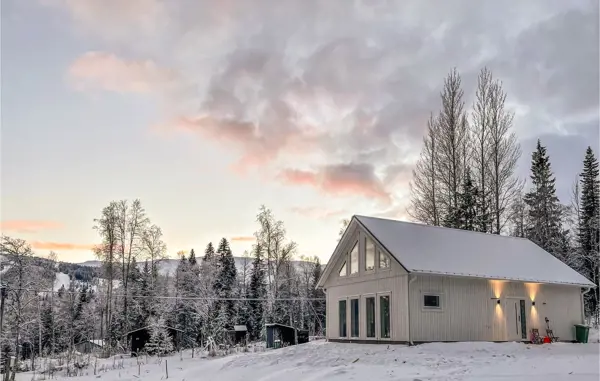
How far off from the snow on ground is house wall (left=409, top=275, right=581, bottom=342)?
42.1 inches

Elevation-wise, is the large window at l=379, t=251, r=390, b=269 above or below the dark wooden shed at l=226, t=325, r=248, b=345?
above

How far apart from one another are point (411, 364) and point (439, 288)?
15.4 feet

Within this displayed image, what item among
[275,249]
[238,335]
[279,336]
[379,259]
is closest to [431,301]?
[379,259]

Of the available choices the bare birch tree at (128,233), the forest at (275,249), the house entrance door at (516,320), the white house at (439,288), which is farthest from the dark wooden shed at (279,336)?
the bare birch tree at (128,233)

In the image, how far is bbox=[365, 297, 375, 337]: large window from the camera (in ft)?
60.4

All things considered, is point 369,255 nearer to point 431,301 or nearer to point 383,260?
point 383,260

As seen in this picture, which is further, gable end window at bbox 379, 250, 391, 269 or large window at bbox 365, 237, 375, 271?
large window at bbox 365, 237, 375, 271

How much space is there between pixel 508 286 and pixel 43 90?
55.5ft

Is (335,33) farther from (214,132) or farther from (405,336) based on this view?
(405,336)

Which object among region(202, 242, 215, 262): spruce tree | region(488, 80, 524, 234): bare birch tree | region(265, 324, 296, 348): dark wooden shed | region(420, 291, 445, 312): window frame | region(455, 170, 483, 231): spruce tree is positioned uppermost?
region(488, 80, 524, 234): bare birch tree

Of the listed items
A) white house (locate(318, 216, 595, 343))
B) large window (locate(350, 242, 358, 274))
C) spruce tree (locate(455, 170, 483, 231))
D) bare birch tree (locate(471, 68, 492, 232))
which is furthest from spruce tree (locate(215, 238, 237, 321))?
large window (locate(350, 242, 358, 274))

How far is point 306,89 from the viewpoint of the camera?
19.9m

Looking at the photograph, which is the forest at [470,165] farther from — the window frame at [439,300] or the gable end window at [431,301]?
the gable end window at [431,301]

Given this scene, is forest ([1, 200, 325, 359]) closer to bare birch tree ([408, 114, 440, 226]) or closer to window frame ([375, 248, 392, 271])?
bare birch tree ([408, 114, 440, 226])
